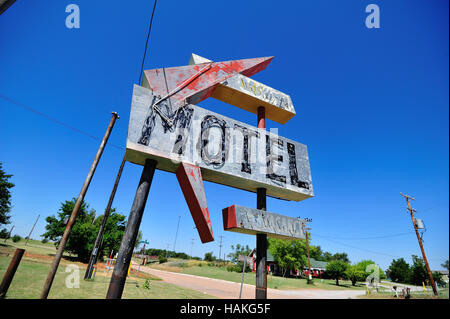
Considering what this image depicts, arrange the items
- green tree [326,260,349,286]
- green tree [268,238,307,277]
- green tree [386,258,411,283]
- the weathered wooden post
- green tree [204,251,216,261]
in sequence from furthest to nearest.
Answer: green tree [204,251,216,261] → green tree [386,258,411,283] → green tree [268,238,307,277] → green tree [326,260,349,286] → the weathered wooden post

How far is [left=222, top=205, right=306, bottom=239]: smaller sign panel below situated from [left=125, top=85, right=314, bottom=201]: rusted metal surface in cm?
116

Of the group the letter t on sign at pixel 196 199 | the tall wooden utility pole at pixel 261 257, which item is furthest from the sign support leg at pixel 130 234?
the tall wooden utility pole at pixel 261 257

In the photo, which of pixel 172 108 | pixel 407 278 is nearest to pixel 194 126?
pixel 172 108

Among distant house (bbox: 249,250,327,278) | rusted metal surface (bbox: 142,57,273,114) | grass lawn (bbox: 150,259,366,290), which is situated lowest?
grass lawn (bbox: 150,259,366,290)

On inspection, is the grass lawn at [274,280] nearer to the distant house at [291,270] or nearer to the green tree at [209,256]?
the distant house at [291,270]

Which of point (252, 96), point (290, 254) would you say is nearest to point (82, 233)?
point (252, 96)

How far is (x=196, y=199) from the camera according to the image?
21.7ft

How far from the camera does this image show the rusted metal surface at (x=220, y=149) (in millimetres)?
6789

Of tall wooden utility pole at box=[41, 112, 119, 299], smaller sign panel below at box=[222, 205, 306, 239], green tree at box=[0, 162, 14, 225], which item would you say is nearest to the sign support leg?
smaller sign panel below at box=[222, 205, 306, 239]

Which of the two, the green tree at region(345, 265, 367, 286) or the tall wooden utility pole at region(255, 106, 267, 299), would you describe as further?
the green tree at region(345, 265, 367, 286)

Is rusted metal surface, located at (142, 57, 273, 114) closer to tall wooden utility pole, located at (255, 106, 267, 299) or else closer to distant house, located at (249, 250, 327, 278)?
tall wooden utility pole, located at (255, 106, 267, 299)

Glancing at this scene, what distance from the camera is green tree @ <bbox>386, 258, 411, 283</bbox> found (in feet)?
174
